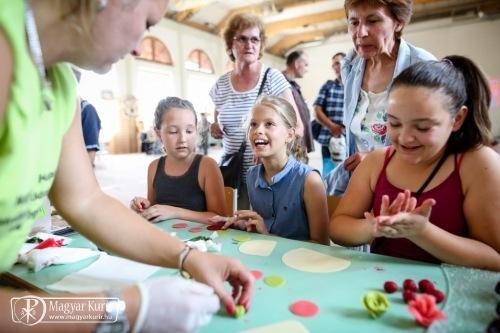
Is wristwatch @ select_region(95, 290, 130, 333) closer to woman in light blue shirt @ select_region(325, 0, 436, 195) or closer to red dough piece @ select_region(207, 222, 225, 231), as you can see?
red dough piece @ select_region(207, 222, 225, 231)

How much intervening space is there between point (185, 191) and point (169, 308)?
1.25m

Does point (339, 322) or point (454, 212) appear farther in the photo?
point (454, 212)

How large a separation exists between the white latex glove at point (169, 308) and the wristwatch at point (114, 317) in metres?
0.02

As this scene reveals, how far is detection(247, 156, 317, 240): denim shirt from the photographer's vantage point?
157 cm

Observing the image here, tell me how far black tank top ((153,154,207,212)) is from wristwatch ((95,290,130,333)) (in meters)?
1.25

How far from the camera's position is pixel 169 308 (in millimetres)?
614

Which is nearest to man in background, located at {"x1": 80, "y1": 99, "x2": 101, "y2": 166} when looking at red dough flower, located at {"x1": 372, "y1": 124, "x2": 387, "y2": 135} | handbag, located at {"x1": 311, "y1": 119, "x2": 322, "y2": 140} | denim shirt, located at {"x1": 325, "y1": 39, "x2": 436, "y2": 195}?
denim shirt, located at {"x1": 325, "y1": 39, "x2": 436, "y2": 195}

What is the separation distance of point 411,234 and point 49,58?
89 cm

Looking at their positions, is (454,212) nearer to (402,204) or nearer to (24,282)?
(402,204)

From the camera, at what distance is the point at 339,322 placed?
0.69 metres

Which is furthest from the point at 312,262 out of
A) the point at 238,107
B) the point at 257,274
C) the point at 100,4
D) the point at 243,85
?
the point at 243,85

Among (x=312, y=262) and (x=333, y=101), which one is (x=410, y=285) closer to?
(x=312, y=262)

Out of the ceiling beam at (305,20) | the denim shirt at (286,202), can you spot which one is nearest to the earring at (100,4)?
the denim shirt at (286,202)

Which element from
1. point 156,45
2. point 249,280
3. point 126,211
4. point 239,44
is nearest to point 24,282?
point 126,211
